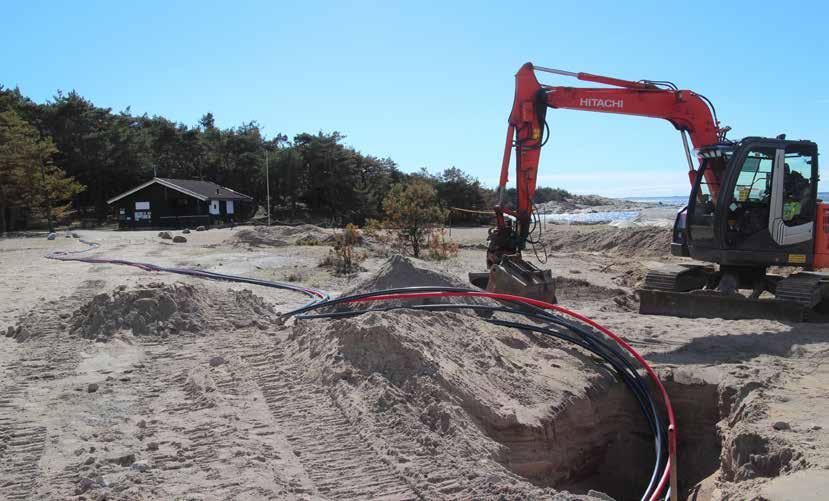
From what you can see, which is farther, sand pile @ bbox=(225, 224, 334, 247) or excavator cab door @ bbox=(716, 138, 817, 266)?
Answer: sand pile @ bbox=(225, 224, 334, 247)

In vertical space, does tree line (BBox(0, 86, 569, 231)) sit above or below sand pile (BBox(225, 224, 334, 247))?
above

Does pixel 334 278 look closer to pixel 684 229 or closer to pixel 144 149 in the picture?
pixel 684 229

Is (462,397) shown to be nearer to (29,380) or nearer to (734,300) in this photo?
(29,380)

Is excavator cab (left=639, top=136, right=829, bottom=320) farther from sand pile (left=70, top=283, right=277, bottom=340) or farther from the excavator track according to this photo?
sand pile (left=70, top=283, right=277, bottom=340)

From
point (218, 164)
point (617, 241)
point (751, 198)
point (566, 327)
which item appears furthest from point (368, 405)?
point (218, 164)

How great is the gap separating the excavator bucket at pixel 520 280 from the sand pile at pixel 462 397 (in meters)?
1.64

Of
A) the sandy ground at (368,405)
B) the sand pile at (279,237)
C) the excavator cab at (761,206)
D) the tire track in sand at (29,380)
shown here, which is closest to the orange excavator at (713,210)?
the excavator cab at (761,206)

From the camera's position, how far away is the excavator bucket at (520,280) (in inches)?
353

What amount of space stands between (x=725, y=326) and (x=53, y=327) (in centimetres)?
907

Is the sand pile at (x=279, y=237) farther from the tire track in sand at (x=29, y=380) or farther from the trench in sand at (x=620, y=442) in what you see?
the trench in sand at (x=620, y=442)

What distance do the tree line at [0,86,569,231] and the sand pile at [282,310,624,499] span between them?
108ft

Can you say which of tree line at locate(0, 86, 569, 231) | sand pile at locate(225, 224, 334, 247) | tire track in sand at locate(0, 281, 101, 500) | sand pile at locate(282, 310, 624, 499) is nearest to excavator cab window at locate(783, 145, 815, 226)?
sand pile at locate(282, 310, 624, 499)

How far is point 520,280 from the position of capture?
9.07 m

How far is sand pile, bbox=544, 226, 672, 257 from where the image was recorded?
21359 millimetres
